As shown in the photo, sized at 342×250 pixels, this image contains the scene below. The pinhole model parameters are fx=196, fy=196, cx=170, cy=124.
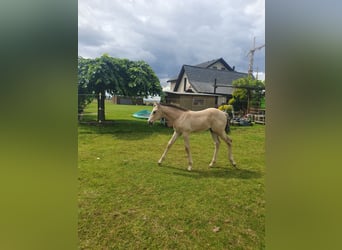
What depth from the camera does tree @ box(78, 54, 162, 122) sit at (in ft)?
28.6

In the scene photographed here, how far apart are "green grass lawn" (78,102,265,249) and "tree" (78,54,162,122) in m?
4.86

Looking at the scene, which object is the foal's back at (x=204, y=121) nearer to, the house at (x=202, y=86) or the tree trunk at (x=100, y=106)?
the tree trunk at (x=100, y=106)

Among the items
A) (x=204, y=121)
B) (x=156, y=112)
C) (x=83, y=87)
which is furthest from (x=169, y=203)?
(x=83, y=87)

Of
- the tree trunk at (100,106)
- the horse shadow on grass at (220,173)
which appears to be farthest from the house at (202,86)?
the horse shadow on grass at (220,173)

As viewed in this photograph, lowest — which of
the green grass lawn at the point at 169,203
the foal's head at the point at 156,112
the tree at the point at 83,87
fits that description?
the green grass lawn at the point at 169,203

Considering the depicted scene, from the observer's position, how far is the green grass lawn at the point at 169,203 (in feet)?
6.33

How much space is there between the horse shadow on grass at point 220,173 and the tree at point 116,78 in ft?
20.5

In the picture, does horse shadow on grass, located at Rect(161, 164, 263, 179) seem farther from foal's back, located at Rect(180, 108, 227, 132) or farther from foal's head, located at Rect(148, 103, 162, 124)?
foal's head, located at Rect(148, 103, 162, 124)

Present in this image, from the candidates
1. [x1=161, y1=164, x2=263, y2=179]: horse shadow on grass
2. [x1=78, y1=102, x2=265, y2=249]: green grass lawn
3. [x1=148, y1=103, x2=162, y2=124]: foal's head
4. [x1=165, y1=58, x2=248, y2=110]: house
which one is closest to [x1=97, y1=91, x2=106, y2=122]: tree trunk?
[x1=78, y1=102, x2=265, y2=249]: green grass lawn

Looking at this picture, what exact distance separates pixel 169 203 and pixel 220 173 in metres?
1.56
